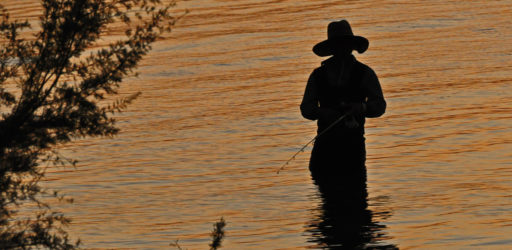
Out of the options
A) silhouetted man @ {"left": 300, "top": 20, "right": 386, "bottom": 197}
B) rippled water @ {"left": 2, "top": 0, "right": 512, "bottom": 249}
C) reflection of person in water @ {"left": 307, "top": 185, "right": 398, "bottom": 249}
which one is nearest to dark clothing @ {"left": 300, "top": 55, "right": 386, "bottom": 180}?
silhouetted man @ {"left": 300, "top": 20, "right": 386, "bottom": 197}

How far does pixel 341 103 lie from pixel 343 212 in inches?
41.8

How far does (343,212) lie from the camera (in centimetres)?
1011

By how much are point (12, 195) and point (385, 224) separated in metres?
3.80

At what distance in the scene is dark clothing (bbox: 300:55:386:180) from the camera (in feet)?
31.2

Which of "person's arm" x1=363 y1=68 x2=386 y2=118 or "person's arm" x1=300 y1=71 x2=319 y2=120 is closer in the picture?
"person's arm" x1=363 y1=68 x2=386 y2=118

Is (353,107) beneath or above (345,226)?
above

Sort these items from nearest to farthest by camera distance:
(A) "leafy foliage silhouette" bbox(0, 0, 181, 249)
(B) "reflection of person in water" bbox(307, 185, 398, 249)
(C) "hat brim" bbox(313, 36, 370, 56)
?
(A) "leafy foliage silhouette" bbox(0, 0, 181, 249), (B) "reflection of person in water" bbox(307, 185, 398, 249), (C) "hat brim" bbox(313, 36, 370, 56)

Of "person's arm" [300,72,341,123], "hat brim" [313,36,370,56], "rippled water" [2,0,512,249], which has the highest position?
"hat brim" [313,36,370,56]

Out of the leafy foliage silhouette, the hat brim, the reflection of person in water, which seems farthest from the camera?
the hat brim

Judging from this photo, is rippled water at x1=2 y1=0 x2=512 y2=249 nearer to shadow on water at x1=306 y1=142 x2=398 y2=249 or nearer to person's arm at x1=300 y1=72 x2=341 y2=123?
shadow on water at x1=306 y1=142 x2=398 y2=249

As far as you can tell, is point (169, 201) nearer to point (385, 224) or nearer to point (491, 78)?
point (385, 224)

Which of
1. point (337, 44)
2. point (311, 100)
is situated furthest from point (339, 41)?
point (311, 100)

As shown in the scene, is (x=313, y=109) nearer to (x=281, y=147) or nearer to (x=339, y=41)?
(x=339, y=41)

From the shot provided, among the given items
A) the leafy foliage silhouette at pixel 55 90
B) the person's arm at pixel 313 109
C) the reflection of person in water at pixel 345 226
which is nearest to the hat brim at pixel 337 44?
the person's arm at pixel 313 109
